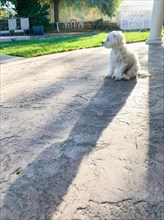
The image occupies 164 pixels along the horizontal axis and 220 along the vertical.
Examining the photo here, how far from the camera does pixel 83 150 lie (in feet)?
7.73

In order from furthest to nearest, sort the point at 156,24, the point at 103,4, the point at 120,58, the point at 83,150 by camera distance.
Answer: the point at 103,4 < the point at 156,24 < the point at 120,58 < the point at 83,150

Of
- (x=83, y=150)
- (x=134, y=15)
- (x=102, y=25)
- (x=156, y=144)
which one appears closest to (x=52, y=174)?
(x=83, y=150)

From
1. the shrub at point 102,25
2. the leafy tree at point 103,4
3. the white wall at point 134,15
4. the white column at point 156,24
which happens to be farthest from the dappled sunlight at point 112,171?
the white wall at point 134,15

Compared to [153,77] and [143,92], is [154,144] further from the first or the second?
[153,77]

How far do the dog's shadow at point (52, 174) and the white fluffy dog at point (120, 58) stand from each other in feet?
4.53

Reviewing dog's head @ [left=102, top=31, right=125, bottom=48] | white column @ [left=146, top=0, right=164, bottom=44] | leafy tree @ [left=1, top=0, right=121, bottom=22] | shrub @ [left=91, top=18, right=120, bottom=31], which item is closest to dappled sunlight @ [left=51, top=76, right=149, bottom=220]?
dog's head @ [left=102, top=31, right=125, bottom=48]

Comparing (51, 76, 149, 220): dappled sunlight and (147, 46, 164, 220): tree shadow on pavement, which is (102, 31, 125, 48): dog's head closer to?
(147, 46, 164, 220): tree shadow on pavement

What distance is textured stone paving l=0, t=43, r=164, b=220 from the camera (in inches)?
68.2

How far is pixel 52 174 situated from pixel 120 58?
109 inches

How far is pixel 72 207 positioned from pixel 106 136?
1011 millimetres

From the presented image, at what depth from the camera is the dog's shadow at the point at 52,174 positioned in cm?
172

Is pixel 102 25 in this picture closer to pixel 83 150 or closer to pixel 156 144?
pixel 156 144

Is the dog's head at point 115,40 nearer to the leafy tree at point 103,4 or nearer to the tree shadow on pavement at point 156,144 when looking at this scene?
the tree shadow on pavement at point 156,144

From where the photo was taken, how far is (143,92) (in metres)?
3.88
